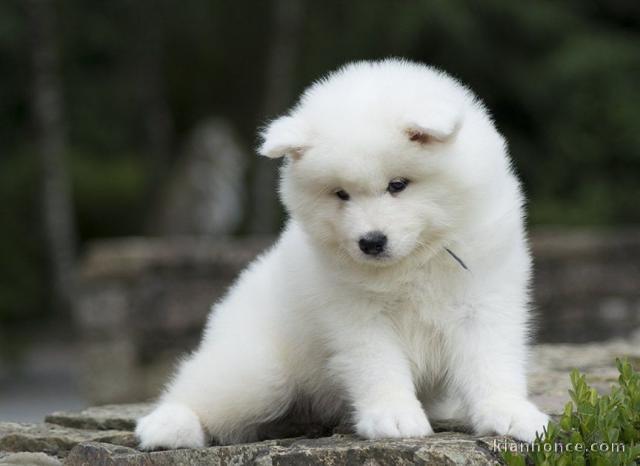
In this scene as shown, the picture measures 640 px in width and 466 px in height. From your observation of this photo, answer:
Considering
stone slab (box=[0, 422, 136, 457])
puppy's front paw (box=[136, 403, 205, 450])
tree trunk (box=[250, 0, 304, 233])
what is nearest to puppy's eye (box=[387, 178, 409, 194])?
puppy's front paw (box=[136, 403, 205, 450])

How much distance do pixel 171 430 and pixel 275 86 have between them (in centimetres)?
1284

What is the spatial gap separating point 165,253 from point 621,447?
664 centimetres

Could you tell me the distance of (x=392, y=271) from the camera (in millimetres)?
3984

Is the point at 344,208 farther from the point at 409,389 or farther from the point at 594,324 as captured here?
the point at 594,324

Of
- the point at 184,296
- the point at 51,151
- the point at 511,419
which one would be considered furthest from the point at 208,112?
the point at 511,419

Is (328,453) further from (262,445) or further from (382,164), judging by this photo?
(382,164)

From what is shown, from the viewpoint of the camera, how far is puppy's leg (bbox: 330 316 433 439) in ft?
12.5

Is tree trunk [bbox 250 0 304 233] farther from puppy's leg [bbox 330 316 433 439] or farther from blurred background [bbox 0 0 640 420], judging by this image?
puppy's leg [bbox 330 316 433 439]

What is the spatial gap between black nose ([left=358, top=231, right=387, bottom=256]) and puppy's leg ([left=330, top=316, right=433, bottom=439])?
0.31 m

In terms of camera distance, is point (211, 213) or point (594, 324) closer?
point (594, 324)

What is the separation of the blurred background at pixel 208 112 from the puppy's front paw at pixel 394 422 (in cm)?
919

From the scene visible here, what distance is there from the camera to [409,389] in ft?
12.9

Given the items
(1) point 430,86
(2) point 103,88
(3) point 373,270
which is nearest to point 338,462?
(3) point 373,270

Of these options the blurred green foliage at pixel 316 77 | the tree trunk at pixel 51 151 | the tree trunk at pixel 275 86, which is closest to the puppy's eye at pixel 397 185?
the blurred green foliage at pixel 316 77
